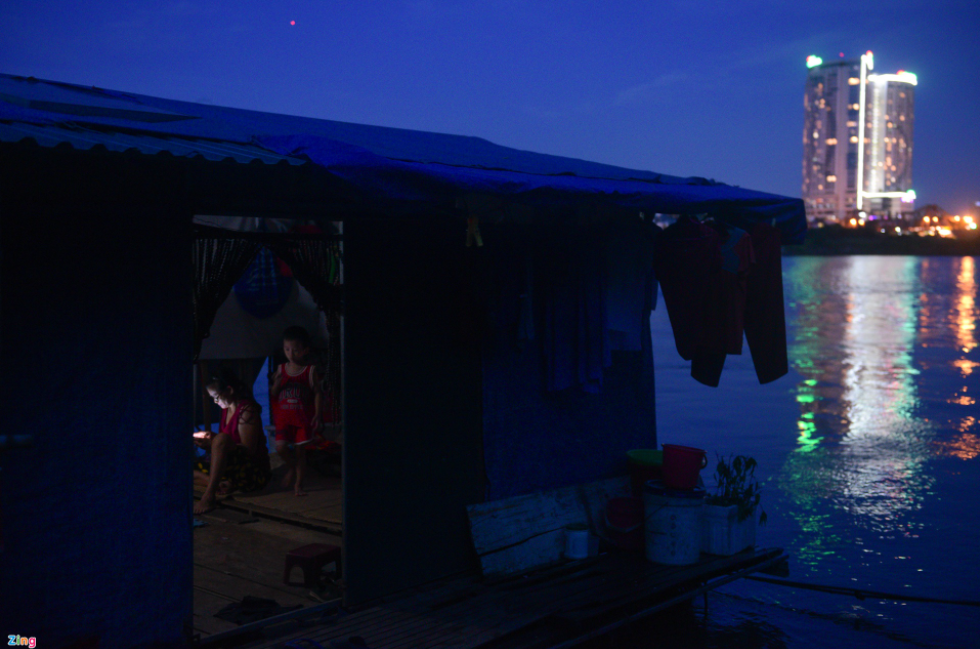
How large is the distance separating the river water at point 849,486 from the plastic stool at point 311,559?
2.09 m

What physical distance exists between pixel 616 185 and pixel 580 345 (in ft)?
4.01

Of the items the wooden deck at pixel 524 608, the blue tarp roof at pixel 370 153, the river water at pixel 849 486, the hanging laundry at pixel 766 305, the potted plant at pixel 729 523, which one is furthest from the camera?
the river water at pixel 849 486

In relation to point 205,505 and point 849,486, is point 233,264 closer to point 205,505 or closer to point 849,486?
point 205,505

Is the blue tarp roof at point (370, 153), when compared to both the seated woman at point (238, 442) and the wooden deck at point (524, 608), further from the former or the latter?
the seated woman at point (238, 442)

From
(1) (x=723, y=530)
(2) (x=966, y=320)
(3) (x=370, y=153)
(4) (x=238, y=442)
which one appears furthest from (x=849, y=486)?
(2) (x=966, y=320)

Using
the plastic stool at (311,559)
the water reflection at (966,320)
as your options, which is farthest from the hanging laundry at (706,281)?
the water reflection at (966,320)

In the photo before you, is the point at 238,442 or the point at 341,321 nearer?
the point at 341,321

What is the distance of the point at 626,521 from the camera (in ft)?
Result: 22.0

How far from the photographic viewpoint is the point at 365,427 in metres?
5.43

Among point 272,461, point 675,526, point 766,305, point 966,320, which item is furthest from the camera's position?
point 966,320

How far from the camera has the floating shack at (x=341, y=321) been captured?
159 inches

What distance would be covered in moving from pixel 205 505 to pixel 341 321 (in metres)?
3.13

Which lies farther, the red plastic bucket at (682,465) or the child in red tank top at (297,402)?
the child in red tank top at (297,402)

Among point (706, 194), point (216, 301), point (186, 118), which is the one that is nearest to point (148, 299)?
point (186, 118)
